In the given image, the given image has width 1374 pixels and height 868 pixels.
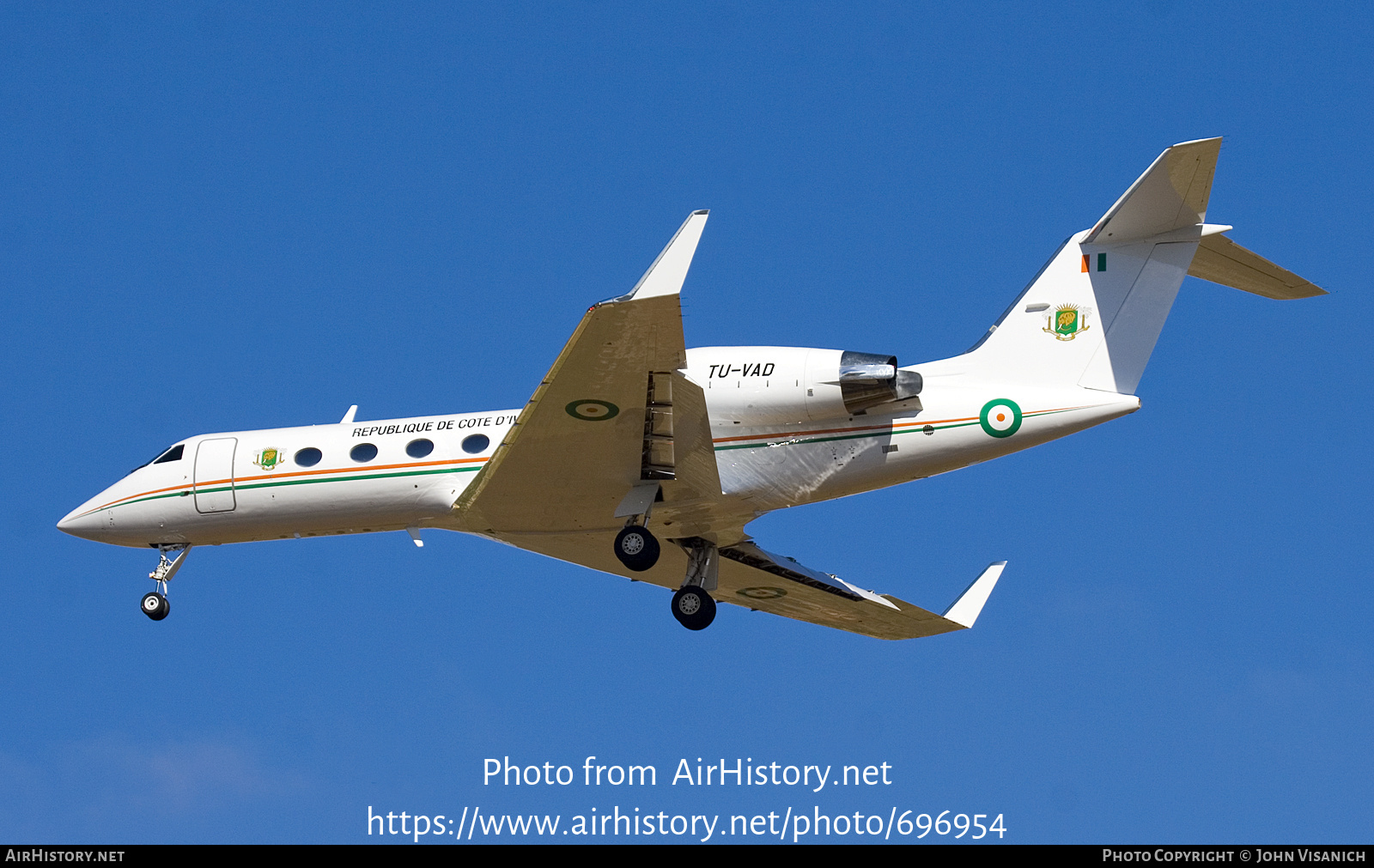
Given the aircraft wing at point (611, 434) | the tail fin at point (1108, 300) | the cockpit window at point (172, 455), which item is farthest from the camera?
the cockpit window at point (172, 455)

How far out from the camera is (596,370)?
17.2 metres

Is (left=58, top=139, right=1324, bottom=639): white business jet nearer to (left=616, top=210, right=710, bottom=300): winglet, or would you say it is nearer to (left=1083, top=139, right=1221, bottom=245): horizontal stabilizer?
(left=1083, top=139, right=1221, bottom=245): horizontal stabilizer

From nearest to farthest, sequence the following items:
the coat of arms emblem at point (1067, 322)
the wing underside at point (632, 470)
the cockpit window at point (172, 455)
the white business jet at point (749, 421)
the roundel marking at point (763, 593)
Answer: the wing underside at point (632, 470) → the white business jet at point (749, 421) → the coat of arms emblem at point (1067, 322) → the cockpit window at point (172, 455) → the roundel marking at point (763, 593)

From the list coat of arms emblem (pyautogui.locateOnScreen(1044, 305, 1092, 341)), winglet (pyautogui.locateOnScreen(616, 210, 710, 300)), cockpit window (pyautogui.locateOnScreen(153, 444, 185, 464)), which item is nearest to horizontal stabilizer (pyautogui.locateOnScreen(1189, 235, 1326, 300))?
coat of arms emblem (pyautogui.locateOnScreen(1044, 305, 1092, 341))

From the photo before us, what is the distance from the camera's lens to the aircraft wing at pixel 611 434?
1630cm

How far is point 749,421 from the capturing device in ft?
62.1

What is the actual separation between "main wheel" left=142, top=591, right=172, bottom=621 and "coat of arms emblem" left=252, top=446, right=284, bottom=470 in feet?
8.13

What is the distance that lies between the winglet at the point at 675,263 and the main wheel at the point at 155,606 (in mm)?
9888

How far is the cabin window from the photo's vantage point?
2089 cm

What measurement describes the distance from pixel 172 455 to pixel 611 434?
7368 mm

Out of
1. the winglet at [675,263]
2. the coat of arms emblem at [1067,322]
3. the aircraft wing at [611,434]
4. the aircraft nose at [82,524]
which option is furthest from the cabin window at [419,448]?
the coat of arms emblem at [1067,322]

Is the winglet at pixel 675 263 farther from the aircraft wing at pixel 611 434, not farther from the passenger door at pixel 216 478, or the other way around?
the passenger door at pixel 216 478

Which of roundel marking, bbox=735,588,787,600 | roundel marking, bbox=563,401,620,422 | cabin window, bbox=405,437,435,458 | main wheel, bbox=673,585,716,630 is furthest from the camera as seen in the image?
roundel marking, bbox=735,588,787,600
